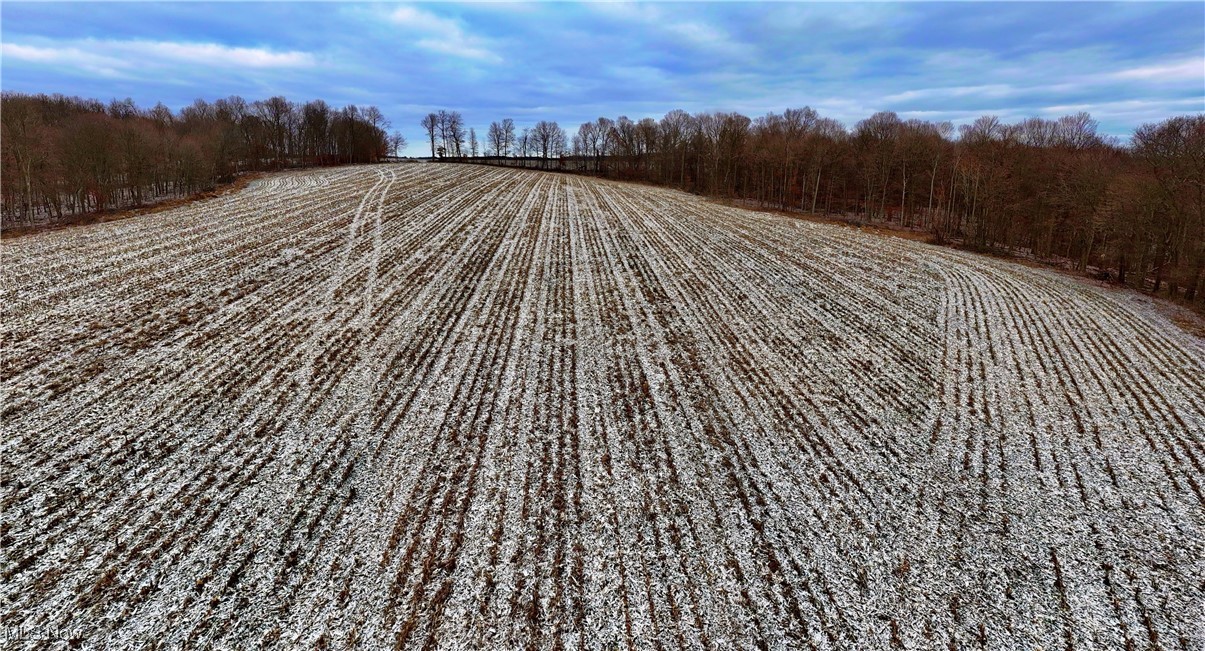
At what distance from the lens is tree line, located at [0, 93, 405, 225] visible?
38.0 m

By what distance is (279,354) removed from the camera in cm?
1462

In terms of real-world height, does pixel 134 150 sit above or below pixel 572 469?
above

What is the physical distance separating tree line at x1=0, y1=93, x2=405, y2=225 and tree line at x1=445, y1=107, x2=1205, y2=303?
6532 cm

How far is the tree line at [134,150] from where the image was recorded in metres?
38.0

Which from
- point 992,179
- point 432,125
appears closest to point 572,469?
point 992,179

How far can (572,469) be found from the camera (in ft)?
34.3

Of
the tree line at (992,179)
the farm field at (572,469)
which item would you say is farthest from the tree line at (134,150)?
the tree line at (992,179)

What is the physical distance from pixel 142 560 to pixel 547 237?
94.9ft

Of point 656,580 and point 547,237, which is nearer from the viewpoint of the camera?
point 656,580

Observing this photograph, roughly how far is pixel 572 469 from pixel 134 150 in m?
58.5

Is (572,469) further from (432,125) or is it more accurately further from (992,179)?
(432,125)

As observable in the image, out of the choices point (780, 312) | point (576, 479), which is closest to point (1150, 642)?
point (576, 479)

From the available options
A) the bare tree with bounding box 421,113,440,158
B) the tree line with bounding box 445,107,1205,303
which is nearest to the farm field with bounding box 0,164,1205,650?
the tree line with bounding box 445,107,1205,303

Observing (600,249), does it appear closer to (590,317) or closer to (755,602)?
(590,317)
